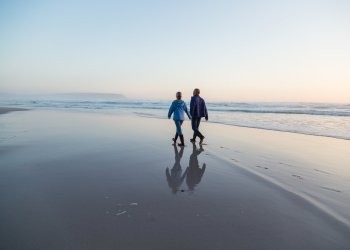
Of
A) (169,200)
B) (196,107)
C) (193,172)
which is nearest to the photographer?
(169,200)

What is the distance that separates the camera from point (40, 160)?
6160 mm

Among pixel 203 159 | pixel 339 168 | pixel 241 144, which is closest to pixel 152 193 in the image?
pixel 203 159

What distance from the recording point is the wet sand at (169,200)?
2863 millimetres

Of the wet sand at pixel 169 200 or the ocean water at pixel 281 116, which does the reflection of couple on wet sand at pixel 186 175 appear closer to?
the wet sand at pixel 169 200


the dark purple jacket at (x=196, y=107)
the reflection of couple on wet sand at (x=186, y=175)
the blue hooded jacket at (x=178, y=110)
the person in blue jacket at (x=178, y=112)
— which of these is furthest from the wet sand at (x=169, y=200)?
the dark purple jacket at (x=196, y=107)

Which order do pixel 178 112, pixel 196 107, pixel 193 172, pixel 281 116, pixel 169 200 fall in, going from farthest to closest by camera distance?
pixel 281 116, pixel 196 107, pixel 178 112, pixel 193 172, pixel 169 200

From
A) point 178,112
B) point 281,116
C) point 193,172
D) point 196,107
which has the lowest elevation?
point 193,172

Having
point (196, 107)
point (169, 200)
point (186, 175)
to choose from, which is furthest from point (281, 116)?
point (169, 200)

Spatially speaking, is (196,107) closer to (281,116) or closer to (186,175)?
(186,175)

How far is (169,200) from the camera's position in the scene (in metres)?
3.97

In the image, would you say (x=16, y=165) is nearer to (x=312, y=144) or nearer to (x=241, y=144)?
(x=241, y=144)

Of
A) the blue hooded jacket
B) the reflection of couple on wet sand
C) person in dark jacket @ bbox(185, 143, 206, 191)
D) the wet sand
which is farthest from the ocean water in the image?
the reflection of couple on wet sand

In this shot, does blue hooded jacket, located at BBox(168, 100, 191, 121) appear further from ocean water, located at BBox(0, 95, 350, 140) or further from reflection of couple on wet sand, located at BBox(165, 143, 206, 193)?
ocean water, located at BBox(0, 95, 350, 140)

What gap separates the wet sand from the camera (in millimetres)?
2863
